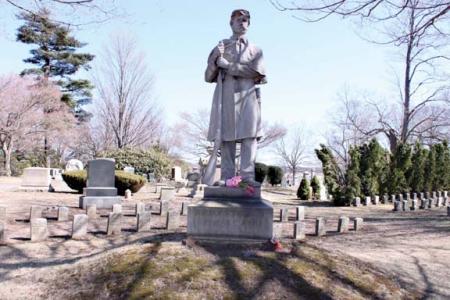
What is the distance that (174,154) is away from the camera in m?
51.5

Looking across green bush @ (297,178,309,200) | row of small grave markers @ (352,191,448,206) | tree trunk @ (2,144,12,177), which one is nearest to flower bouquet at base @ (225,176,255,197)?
row of small grave markers @ (352,191,448,206)

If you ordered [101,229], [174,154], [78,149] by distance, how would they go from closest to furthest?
1. [101,229]
2. [78,149]
3. [174,154]

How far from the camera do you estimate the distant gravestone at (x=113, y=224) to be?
793 centimetres

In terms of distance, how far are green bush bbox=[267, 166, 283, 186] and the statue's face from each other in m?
30.4

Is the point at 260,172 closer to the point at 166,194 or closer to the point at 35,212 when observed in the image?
the point at 166,194

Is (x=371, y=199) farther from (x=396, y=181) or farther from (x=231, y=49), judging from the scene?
(x=231, y=49)

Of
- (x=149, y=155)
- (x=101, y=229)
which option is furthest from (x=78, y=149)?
(x=101, y=229)

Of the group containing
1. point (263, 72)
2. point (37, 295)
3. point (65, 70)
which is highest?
point (65, 70)

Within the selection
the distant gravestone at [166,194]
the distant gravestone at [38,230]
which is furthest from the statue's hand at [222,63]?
the distant gravestone at [166,194]

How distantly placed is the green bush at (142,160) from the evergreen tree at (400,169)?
17.7 m

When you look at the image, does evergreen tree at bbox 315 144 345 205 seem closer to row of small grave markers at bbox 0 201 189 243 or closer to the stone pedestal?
row of small grave markers at bbox 0 201 189 243

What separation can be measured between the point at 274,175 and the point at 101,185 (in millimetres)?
24799

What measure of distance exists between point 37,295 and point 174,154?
47.2 m

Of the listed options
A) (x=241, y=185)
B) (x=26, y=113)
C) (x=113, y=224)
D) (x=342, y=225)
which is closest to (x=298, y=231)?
(x=342, y=225)
